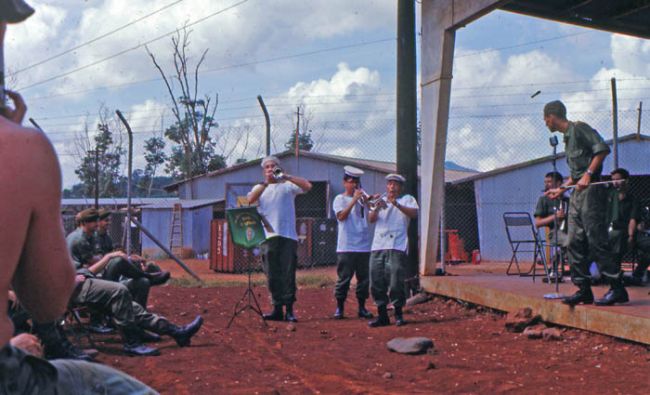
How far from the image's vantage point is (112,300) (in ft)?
20.4

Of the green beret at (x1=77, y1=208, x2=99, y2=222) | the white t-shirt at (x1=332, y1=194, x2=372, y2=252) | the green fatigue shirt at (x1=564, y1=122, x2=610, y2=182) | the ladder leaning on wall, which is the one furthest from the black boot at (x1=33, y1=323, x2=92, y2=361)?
the ladder leaning on wall

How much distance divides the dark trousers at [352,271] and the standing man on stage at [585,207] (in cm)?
262

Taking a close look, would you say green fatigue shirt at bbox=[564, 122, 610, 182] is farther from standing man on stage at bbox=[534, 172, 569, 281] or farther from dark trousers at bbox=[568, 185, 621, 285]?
standing man on stage at bbox=[534, 172, 569, 281]

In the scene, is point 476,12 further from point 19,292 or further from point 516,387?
point 19,292

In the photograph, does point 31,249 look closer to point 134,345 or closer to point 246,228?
point 134,345

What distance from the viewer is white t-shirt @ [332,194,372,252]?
8352 millimetres

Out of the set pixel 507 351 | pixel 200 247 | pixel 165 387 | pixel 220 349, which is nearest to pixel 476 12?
pixel 507 351

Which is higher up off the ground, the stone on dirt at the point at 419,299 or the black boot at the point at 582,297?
the black boot at the point at 582,297

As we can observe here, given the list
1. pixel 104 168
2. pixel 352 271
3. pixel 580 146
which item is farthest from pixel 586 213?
pixel 104 168

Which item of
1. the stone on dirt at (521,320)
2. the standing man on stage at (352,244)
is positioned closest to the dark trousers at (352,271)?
the standing man on stage at (352,244)

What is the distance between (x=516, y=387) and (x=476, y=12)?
5509 mm

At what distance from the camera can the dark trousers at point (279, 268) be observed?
26.7 feet

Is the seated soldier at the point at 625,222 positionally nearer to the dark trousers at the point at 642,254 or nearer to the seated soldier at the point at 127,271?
the dark trousers at the point at 642,254

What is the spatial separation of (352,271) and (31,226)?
701 centimetres
